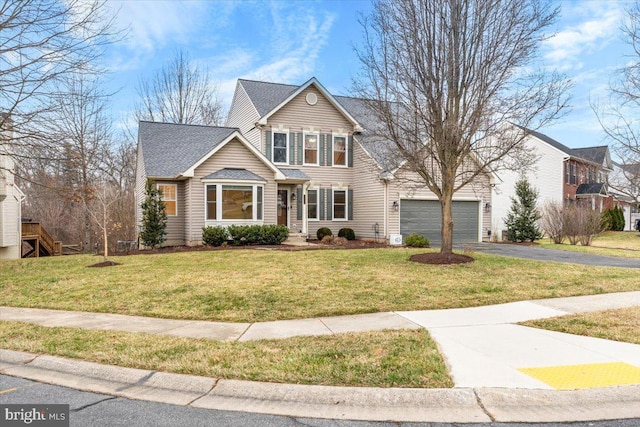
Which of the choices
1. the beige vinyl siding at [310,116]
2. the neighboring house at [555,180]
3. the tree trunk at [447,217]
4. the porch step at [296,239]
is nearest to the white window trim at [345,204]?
the porch step at [296,239]

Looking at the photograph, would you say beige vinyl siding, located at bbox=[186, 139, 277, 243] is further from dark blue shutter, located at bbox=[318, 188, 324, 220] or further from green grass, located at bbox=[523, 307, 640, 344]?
green grass, located at bbox=[523, 307, 640, 344]

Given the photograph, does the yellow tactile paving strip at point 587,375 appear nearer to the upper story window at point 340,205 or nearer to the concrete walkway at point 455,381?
the concrete walkway at point 455,381

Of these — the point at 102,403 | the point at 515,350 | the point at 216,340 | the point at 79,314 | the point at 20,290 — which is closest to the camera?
the point at 102,403

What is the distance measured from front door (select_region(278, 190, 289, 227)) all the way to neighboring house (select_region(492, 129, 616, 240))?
13.3 meters

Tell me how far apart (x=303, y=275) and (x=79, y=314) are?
15.9 ft

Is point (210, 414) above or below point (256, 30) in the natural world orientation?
below

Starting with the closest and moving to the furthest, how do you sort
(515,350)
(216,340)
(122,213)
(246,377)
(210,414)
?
(210,414) → (246,377) → (515,350) → (216,340) → (122,213)

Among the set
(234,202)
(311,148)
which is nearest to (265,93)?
(311,148)

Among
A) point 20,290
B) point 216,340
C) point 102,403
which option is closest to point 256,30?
point 20,290

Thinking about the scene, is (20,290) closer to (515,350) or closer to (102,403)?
(102,403)

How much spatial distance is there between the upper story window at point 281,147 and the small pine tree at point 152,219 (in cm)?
637

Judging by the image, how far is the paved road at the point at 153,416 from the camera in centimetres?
325

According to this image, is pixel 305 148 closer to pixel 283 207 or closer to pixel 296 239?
pixel 283 207

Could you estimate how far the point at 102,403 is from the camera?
12.0 feet
